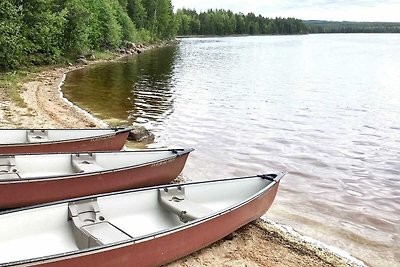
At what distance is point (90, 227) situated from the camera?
634 centimetres

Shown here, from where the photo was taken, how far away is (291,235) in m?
8.26

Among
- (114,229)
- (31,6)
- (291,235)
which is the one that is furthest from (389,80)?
(114,229)

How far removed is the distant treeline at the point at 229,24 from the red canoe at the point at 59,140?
360 ft

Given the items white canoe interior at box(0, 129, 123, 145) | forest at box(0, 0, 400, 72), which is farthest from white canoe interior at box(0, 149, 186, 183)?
forest at box(0, 0, 400, 72)

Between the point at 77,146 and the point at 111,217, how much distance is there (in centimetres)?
382

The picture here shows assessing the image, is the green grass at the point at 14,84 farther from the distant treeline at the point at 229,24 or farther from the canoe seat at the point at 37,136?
the distant treeline at the point at 229,24

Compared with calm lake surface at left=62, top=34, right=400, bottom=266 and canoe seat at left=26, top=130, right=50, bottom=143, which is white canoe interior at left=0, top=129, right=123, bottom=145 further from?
calm lake surface at left=62, top=34, right=400, bottom=266

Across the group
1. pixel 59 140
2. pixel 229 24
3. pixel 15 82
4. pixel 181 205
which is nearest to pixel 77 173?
pixel 181 205

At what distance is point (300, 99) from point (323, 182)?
47.5 feet

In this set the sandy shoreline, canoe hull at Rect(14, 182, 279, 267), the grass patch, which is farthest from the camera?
the grass patch

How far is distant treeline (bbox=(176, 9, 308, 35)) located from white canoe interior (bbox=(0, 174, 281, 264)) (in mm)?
113074

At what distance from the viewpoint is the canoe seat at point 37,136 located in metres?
10.7

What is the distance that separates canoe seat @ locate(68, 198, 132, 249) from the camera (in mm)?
5973

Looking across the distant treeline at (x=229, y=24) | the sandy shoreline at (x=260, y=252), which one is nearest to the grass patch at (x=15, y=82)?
the sandy shoreline at (x=260, y=252)
